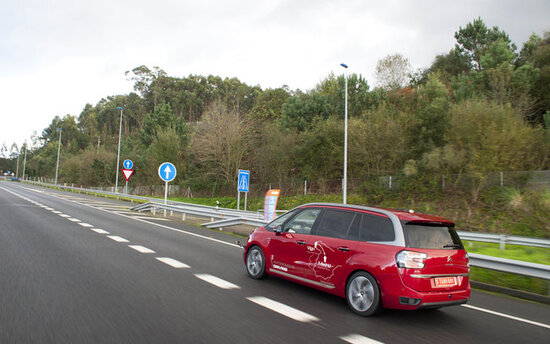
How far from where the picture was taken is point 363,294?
18.3 ft

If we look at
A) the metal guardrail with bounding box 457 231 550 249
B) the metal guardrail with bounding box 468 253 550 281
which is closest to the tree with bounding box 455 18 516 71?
the metal guardrail with bounding box 457 231 550 249

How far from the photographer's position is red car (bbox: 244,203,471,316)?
17.3ft

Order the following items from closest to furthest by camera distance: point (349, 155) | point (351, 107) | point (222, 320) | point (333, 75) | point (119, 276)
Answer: point (222, 320)
point (119, 276)
point (349, 155)
point (351, 107)
point (333, 75)

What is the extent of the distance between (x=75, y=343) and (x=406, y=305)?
3.74 metres

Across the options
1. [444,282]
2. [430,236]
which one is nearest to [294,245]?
[430,236]

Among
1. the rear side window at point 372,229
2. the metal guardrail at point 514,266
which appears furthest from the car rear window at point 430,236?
the metal guardrail at point 514,266

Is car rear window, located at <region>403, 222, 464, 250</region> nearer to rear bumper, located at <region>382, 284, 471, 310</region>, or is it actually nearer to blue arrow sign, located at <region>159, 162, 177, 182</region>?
rear bumper, located at <region>382, 284, 471, 310</region>

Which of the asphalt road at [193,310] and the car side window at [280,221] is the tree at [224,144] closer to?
the asphalt road at [193,310]

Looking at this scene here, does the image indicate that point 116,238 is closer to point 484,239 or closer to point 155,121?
point 484,239

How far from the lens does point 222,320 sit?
4906mm

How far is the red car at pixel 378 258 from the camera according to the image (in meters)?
5.27

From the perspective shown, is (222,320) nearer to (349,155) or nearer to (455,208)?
(455,208)

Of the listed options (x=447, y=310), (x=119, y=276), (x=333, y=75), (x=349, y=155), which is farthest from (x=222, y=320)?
(x=333, y=75)

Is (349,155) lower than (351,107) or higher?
lower
